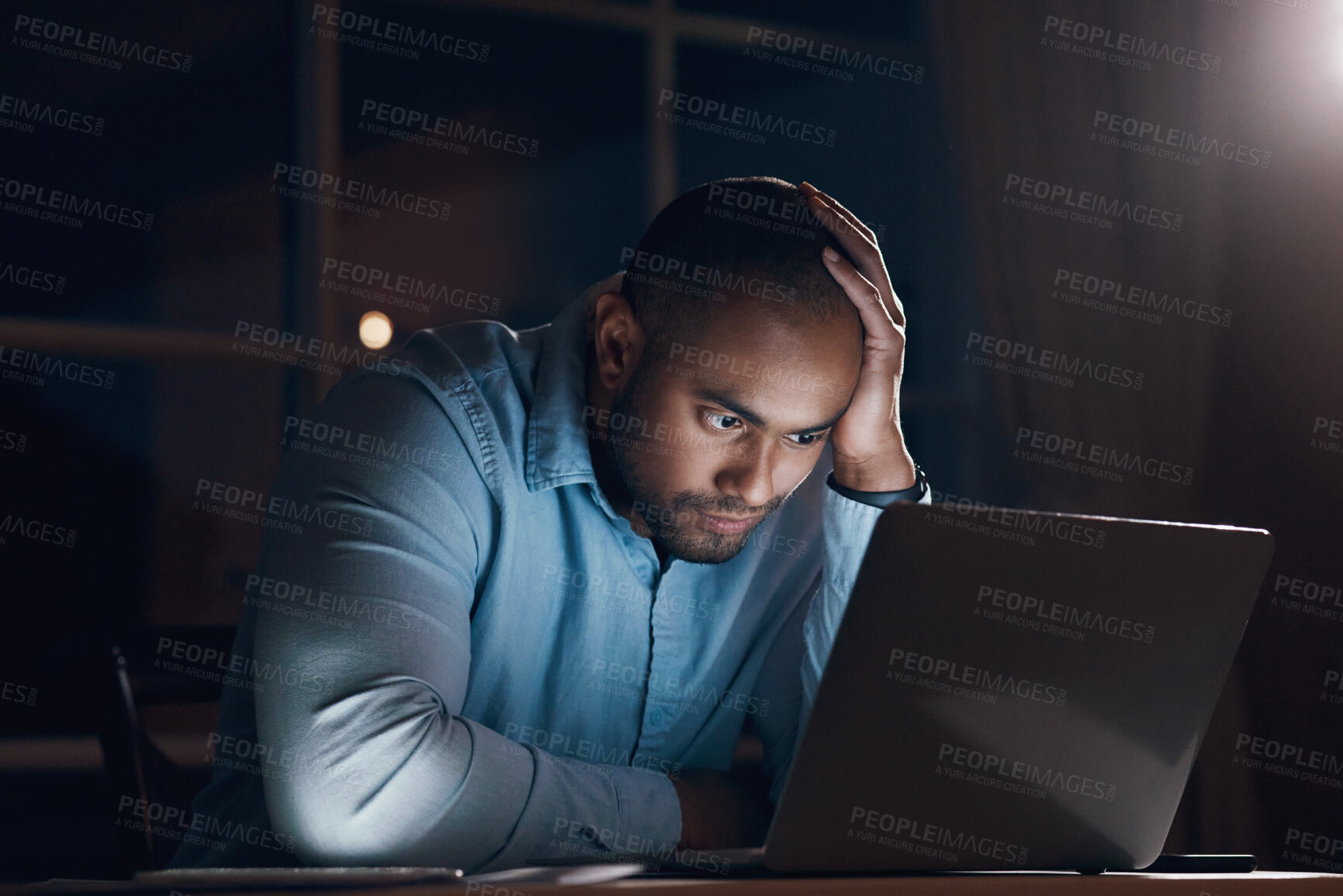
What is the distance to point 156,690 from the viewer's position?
1.22m

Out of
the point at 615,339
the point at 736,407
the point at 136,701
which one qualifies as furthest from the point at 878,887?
the point at 136,701

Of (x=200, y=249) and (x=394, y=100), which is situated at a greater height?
(x=394, y=100)

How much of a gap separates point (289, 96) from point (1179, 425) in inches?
93.3

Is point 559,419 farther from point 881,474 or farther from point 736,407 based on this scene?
point 881,474

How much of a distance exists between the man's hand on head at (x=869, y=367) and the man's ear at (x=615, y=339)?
0.91 feet

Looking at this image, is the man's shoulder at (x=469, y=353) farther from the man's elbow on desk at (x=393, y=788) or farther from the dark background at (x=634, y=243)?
the dark background at (x=634, y=243)

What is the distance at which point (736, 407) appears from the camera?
3.85 feet

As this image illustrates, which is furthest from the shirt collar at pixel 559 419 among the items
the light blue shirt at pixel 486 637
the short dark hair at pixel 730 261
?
the short dark hair at pixel 730 261

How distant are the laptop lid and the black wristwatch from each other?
0.57 m

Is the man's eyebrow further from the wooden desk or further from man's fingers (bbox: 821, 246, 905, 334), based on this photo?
the wooden desk

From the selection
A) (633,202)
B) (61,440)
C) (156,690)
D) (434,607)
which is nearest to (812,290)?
(434,607)

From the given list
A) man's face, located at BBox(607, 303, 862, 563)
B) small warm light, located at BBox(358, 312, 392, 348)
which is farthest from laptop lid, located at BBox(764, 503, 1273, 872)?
small warm light, located at BBox(358, 312, 392, 348)

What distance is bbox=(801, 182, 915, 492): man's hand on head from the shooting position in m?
1.22

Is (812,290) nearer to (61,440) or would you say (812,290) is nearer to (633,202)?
(633,202)
